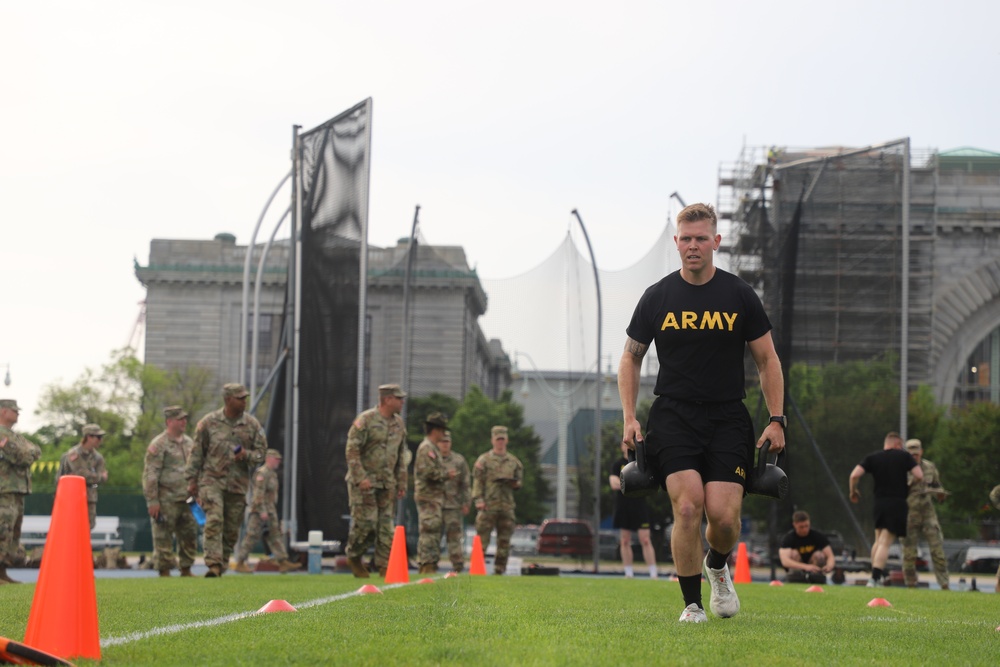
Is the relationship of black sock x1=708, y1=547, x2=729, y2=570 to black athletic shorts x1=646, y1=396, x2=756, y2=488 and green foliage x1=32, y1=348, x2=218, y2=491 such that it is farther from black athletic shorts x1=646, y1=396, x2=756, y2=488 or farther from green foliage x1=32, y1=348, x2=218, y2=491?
green foliage x1=32, y1=348, x2=218, y2=491

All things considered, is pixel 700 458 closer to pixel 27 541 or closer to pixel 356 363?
pixel 356 363

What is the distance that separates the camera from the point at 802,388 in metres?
21.6

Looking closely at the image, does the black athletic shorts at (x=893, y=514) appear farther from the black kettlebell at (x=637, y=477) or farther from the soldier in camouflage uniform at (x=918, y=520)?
the black kettlebell at (x=637, y=477)

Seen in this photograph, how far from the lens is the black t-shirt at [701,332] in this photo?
6668mm

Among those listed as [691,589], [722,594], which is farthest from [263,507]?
[691,589]

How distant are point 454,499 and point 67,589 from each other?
13.5 metres

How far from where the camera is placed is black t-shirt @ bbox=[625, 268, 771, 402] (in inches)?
263

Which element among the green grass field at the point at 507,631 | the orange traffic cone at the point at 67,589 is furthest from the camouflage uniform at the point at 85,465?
the orange traffic cone at the point at 67,589

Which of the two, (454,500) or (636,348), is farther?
(454,500)

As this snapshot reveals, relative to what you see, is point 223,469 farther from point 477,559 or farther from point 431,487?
point 477,559

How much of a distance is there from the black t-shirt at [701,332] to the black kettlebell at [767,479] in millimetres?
338

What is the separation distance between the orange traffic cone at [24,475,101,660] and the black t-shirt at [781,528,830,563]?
48.6ft

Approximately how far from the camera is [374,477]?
14219 millimetres

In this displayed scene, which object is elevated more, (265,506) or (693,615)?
(693,615)
